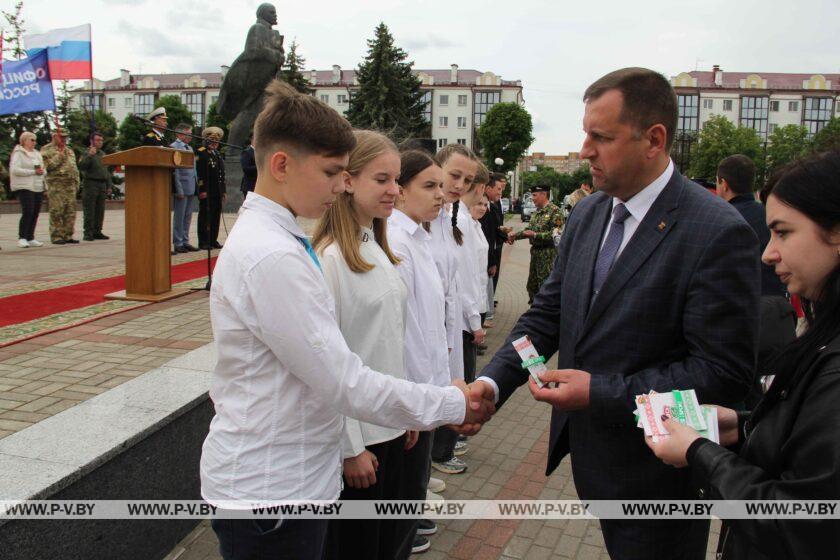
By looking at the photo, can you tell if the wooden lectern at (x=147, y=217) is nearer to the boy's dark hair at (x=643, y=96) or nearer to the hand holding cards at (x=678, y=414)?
the boy's dark hair at (x=643, y=96)

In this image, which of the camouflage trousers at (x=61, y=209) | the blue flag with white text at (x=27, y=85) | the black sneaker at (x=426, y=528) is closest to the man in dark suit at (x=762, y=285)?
the black sneaker at (x=426, y=528)

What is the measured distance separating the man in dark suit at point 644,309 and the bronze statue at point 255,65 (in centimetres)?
1581

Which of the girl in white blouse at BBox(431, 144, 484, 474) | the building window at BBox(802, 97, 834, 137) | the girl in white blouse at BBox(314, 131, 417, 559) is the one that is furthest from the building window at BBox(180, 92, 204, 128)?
the girl in white blouse at BBox(314, 131, 417, 559)

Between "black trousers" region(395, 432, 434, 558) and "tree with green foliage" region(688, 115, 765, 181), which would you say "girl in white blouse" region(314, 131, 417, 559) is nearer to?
"black trousers" region(395, 432, 434, 558)

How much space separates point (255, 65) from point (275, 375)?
16480 millimetres

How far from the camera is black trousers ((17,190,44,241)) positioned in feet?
37.0

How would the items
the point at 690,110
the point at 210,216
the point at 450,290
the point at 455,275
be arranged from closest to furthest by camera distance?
1. the point at 450,290
2. the point at 455,275
3. the point at 210,216
4. the point at 690,110

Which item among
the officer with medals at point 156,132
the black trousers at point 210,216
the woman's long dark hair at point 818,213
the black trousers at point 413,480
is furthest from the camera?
the black trousers at point 210,216

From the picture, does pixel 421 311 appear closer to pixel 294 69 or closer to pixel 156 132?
pixel 156 132

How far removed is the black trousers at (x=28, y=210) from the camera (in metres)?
11.3

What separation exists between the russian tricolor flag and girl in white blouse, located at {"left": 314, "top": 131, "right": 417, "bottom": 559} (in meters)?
14.5

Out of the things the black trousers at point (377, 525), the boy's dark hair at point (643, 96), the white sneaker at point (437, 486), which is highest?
the boy's dark hair at point (643, 96)

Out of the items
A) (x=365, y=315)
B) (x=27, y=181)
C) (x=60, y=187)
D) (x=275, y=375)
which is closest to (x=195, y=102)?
(x=60, y=187)

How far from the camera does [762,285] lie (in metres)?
4.77
